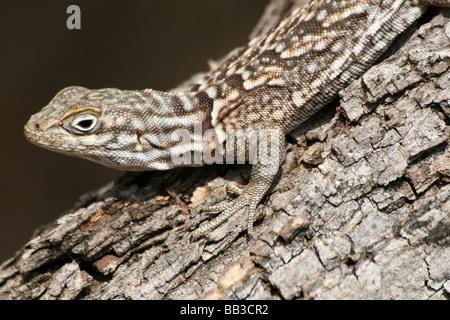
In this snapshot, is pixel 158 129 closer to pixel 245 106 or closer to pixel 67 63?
pixel 245 106

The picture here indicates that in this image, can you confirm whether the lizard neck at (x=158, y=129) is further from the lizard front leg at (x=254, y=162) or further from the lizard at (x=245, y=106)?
the lizard front leg at (x=254, y=162)

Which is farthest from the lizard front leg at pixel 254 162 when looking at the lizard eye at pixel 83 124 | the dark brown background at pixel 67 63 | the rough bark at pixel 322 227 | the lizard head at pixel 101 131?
the dark brown background at pixel 67 63

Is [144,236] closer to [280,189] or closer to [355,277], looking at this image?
[280,189]

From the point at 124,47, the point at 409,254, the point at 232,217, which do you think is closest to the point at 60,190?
the point at 124,47

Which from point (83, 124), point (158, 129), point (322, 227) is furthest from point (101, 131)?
point (322, 227)

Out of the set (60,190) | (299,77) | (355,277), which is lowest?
(355,277)

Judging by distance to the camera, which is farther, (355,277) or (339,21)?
(339,21)
